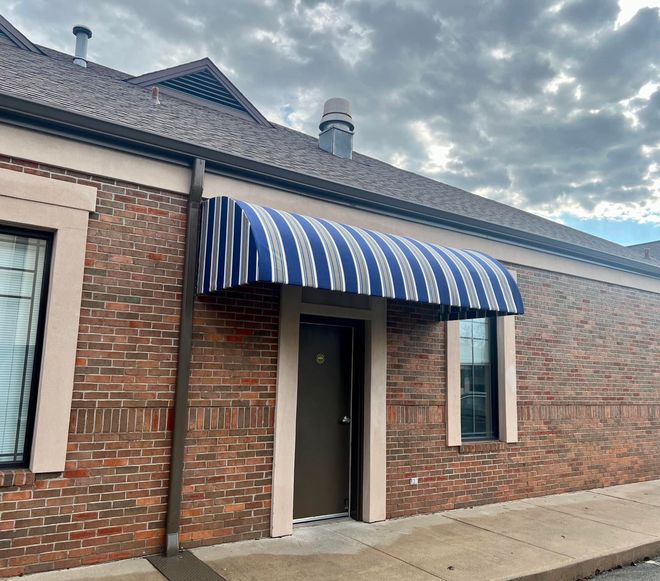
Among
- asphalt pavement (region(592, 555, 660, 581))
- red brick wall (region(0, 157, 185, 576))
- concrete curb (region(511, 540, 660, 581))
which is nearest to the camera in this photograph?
red brick wall (region(0, 157, 185, 576))

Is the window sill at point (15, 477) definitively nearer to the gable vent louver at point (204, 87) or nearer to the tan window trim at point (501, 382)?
the tan window trim at point (501, 382)

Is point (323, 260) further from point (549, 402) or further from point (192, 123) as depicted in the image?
point (549, 402)

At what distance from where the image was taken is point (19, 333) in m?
4.43

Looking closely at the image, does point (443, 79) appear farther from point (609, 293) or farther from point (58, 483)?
point (58, 483)

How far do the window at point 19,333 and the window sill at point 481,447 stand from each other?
5.22 m

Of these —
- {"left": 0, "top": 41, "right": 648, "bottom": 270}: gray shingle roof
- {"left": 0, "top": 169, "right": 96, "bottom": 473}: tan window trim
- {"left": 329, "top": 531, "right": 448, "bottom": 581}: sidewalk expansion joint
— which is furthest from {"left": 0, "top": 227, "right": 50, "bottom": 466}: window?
{"left": 329, "top": 531, "right": 448, "bottom": 581}: sidewalk expansion joint

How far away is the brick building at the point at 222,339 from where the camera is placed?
443 centimetres

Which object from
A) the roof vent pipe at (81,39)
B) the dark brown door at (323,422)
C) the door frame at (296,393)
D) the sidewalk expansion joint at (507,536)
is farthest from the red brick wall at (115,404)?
the roof vent pipe at (81,39)

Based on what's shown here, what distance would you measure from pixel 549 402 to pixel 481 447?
1695 mm

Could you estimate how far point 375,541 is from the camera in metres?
5.47

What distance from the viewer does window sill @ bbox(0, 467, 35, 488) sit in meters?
4.10

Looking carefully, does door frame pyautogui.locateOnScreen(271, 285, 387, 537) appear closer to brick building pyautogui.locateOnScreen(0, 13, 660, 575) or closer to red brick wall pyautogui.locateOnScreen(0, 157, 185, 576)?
brick building pyautogui.locateOnScreen(0, 13, 660, 575)

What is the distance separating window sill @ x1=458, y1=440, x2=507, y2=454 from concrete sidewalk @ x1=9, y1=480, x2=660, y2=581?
74cm

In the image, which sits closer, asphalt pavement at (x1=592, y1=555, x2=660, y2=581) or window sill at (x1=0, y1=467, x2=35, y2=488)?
window sill at (x1=0, y1=467, x2=35, y2=488)
